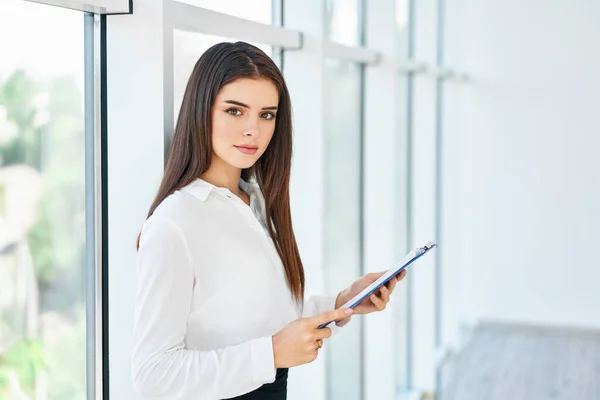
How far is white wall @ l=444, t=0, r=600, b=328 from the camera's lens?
17.5 feet

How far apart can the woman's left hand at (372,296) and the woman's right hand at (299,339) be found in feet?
0.58

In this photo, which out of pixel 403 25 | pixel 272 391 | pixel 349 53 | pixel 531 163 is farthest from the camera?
pixel 531 163

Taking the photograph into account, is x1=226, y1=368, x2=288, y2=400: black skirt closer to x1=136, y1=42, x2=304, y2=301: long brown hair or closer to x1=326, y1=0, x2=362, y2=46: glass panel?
x1=136, y1=42, x2=304, y2=301: long brown hair

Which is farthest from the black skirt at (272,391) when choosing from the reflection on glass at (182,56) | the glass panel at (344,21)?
the glass panel at (344,21)

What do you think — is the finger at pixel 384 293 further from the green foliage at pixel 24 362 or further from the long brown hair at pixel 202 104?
the green foliage at pixel 24 362

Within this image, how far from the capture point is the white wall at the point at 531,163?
5.32 metres

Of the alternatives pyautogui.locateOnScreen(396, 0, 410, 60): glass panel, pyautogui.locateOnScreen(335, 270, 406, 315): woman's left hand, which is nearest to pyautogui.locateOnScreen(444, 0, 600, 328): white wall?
pyautogui.locateOnScreen(396, 0, 410, 60): glass panel

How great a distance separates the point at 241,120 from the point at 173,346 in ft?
1.31

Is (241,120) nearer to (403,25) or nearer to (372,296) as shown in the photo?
(372,296)

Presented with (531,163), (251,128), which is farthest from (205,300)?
(531,163)

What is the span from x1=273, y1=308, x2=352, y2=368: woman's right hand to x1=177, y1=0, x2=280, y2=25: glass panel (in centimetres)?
78

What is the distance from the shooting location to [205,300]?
1364 mm

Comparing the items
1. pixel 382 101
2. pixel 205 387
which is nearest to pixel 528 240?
pixel 382 101

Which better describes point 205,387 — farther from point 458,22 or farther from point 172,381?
point 458,22
